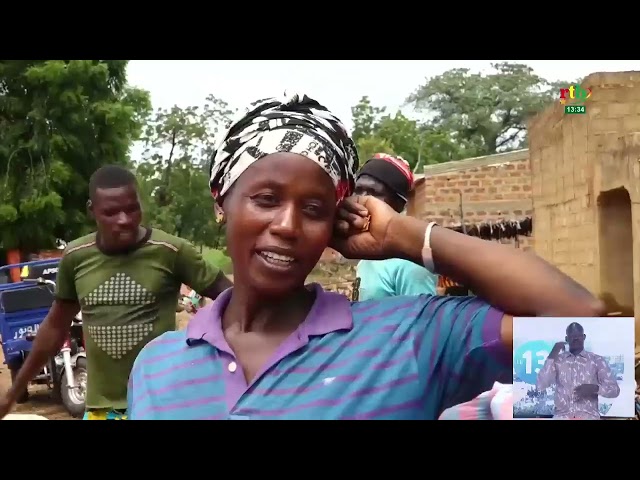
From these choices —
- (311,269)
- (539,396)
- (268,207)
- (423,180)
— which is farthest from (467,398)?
(423,180)

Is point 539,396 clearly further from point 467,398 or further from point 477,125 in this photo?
point 477,125

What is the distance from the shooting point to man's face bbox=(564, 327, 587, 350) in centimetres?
151

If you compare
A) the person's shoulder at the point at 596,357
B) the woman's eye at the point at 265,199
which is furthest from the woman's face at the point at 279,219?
the person's shoulder at the point at 596,357

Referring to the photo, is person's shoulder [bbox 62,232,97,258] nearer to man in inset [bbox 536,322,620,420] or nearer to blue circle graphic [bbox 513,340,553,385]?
blue circle graphic [bbox 513,340,553,385]

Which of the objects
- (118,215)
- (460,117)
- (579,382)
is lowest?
(579,382)

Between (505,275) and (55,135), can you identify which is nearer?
(505,275)

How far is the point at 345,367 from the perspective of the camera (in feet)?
3.49

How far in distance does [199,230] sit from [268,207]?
75 cm

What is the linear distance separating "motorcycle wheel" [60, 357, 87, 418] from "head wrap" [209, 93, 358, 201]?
0.99m

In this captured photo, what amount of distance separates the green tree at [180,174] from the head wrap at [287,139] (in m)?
0.50

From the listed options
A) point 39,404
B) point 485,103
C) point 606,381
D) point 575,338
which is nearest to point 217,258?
point 575,338

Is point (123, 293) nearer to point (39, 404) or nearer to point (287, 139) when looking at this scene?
point (39, 404)

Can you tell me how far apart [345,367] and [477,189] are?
170cm
